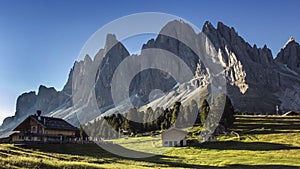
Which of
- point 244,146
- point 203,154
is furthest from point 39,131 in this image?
point 244,146

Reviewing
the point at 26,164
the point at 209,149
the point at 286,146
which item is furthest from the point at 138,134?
the point at 26,164

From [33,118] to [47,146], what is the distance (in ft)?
85.7

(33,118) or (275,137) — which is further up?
(33,118)

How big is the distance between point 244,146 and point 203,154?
41.2 ft

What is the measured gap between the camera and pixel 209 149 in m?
76.4

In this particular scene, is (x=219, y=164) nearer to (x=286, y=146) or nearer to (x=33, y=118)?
(x=286, y=146)

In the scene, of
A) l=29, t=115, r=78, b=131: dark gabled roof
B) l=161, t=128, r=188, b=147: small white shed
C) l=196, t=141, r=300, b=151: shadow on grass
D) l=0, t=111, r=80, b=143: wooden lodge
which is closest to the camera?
l=196, t=141, r=300, b=151: shadow on grass

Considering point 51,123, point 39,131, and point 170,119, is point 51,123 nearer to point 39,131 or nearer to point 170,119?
point 39,131

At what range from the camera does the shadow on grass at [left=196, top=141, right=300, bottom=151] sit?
71062 mm

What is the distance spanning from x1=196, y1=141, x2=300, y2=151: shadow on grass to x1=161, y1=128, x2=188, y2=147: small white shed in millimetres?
7642

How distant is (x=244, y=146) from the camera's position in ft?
249

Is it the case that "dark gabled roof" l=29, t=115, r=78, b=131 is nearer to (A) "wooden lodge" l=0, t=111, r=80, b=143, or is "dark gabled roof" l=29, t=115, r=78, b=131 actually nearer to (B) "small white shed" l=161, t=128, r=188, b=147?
(A) "wooden lodge" l=0, t=111, r=80, b=143

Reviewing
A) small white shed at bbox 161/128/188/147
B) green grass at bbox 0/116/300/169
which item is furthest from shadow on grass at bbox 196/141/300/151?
small white shed at bbox 161/128/188/147

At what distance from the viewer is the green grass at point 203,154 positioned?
4981cm
